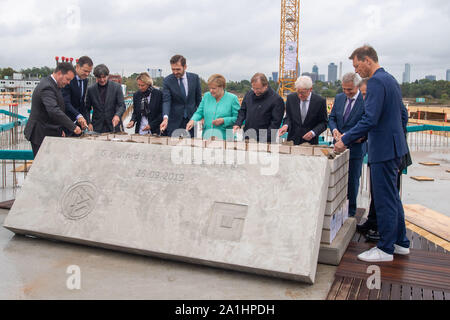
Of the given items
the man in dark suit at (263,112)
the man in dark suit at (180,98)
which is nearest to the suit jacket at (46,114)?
the man in dark suit at (180,98)

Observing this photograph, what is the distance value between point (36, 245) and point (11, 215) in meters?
0.49

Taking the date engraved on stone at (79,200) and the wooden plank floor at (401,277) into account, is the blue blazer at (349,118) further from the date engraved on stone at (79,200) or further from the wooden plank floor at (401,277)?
the date engraved on stone at (79,200)

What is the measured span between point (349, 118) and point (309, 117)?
0.50 meters

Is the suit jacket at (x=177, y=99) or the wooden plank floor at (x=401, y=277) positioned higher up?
the suit jacket at (x=177, y=99)

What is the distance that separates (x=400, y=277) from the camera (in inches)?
144

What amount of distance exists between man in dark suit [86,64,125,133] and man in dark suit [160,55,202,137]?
79cm

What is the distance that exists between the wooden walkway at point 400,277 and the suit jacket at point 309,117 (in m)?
1.66

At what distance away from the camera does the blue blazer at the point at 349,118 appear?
5262 mm

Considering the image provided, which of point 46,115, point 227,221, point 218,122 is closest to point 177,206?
point 227,221

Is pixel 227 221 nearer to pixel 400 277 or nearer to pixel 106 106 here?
pixel 400 277

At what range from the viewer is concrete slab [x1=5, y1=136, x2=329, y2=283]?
3580 mm

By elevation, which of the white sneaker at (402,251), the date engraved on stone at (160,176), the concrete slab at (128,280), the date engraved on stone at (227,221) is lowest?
the concrete slab at (128,280)

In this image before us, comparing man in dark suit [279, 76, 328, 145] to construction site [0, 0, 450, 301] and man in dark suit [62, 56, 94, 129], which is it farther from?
man in dark suit [62, 56, 94, 129]

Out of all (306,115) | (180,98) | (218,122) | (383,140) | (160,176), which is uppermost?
(180,98)
